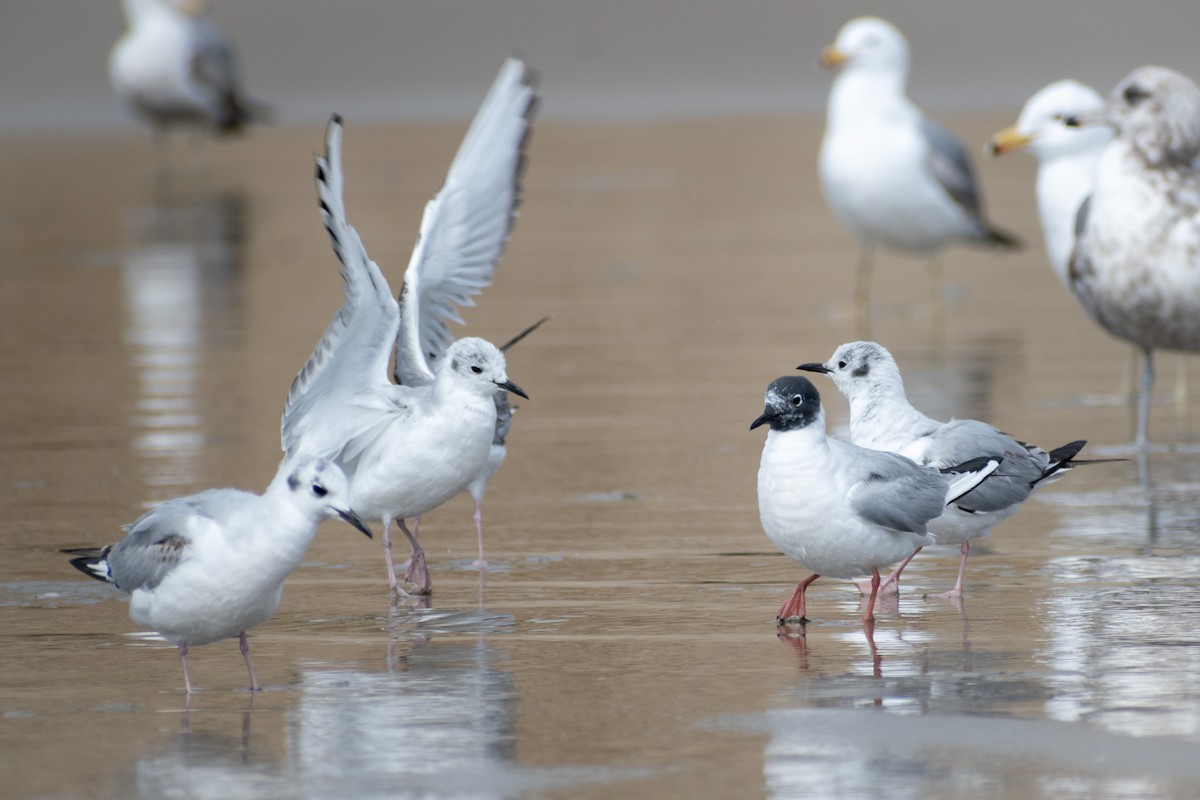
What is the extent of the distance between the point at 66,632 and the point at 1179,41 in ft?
98.8

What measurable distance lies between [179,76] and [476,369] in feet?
65.4

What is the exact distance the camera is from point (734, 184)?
22.4 metres

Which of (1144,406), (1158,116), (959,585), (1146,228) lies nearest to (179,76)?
(1158,116)

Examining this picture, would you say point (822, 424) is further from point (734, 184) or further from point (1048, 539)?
point (734, 184)

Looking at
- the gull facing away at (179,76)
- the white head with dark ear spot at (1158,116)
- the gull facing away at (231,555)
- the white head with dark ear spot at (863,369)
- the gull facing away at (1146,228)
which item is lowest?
the gull facing away at (231,555)

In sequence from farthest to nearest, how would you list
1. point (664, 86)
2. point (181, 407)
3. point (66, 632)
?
1. point (664, 86)
2. point (181, 407)
3. point (66, 632)

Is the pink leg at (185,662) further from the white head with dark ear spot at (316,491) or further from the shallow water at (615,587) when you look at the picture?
the white head with dark ear spot at (316,491)

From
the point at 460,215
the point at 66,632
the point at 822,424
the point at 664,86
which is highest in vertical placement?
the point at 664,86

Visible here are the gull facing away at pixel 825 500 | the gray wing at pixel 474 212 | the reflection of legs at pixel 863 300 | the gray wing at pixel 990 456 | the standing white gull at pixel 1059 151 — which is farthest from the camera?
the reflection of legs at pixel 863 300

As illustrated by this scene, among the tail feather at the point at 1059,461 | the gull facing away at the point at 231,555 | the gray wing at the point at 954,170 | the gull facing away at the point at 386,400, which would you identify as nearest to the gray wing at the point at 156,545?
the gull facing away at the point at 231,555

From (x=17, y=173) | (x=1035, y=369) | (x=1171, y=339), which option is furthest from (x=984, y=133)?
(x=1171, y=339)

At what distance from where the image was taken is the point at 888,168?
47.0ft

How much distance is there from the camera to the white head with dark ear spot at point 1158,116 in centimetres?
954

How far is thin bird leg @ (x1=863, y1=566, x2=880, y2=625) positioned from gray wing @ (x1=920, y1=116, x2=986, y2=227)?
8.44m
